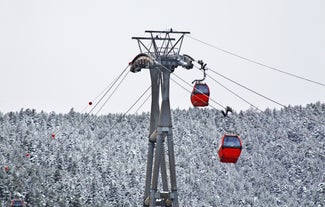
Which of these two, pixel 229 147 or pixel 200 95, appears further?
pixel 200 95

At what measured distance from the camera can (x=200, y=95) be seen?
167ft

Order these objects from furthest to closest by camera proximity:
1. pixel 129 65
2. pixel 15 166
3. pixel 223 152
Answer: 1. pixel 15 166
2. pixel 129 65
3. pixel 223 152

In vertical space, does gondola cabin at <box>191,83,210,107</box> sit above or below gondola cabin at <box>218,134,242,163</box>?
above

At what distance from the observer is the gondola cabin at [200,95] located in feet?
165

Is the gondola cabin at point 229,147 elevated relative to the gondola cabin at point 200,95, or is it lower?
lower

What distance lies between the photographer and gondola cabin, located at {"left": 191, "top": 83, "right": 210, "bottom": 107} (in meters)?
50.3

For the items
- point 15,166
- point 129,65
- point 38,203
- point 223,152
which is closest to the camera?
point 223,152

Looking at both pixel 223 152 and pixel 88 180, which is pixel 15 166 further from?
pixel 223 152

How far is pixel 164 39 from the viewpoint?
48500 millimetres

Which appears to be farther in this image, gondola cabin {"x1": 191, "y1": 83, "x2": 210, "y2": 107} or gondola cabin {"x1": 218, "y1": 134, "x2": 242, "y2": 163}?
gondola cabin {"x1": 191, "y1": 83, "x2": 210, "y2": 107}

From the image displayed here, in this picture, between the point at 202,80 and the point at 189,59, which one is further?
the point at 202,80

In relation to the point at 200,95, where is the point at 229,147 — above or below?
below

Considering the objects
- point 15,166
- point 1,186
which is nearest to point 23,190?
point 1,186

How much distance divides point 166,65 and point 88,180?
151m
